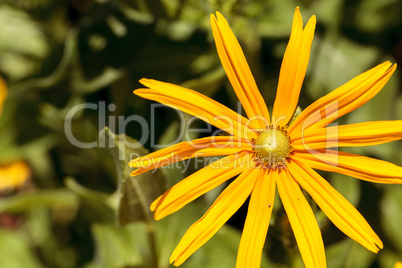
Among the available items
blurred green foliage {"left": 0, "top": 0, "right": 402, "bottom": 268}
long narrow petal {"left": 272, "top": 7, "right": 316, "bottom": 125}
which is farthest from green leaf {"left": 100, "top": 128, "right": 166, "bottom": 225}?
long narrow petal {"left": 272, "top": 7, "right": 316, "bottom": 125}

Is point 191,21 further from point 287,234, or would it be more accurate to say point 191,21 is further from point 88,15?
point 287,234

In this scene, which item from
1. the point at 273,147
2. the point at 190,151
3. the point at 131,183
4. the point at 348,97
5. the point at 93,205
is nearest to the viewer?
the point at 348,97

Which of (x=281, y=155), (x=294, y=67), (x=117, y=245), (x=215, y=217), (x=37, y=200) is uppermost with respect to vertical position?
(x=294, y=67)

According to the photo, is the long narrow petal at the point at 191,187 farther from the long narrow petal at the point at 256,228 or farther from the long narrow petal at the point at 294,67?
the long narrow petal at the point at 294,67

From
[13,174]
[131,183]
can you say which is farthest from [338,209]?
[13,174]

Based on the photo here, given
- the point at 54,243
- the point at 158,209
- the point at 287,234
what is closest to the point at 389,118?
the point at 287,234

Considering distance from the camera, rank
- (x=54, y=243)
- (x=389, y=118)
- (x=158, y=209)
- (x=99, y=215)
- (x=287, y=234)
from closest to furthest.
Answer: (x=158, y=209) < (x=287, y=234) < (x=99, y=215) < (x=389, y=118) < (x=54, y=243)

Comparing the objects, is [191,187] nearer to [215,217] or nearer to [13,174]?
[215,217]

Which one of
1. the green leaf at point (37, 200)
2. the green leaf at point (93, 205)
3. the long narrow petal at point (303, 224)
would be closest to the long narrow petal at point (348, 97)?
the long narrow petal at point (303, 224)
